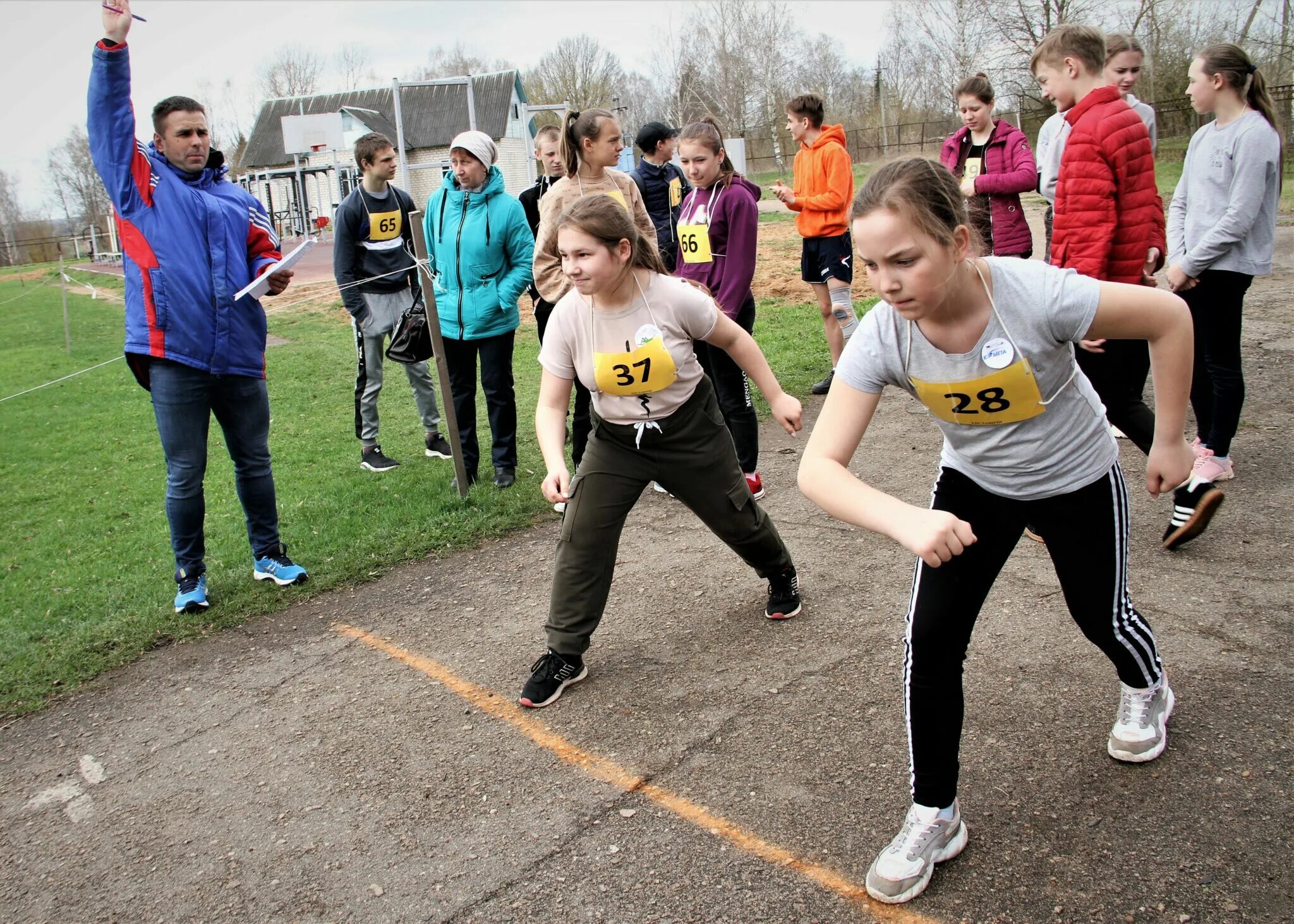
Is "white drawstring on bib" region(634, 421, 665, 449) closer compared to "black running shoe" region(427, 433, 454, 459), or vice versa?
"white drawstring on bib" region(634, 421, 665, 449)

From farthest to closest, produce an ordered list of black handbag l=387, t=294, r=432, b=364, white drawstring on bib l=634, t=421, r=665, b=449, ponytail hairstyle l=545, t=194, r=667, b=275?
black handbag l=387, t=294, r=432, b=364 < white drawstring on bib l=634, t=421, r=665, b=449 < ponytail hairstyle l=545, t=194, r=667, b=275

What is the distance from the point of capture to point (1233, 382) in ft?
17.1

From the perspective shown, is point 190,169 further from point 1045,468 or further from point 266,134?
point 266,134

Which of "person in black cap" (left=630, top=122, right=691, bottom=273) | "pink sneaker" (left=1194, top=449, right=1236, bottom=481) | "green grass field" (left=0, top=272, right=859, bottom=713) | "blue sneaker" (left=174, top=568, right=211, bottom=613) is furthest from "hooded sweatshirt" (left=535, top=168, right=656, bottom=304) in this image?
"pink sneaker" (left=1194, top=449, right=1236, bottom=481)

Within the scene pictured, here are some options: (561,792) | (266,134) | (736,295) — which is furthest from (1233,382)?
(266,134)

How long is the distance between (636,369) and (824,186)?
15.3 ft

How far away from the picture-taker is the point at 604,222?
3.68m

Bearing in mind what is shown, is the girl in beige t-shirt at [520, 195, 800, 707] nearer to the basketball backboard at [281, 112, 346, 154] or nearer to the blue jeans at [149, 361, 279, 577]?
the blue jeans at [149, 361, 279, 577]

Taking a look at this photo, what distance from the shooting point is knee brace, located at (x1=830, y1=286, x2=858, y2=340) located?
8281 millimetres

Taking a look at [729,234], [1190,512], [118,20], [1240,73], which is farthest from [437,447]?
[1240,73]

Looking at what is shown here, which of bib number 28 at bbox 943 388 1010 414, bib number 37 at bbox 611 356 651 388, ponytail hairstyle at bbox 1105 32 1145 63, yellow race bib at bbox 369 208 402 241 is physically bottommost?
bib number 37 at bbox 611 356 651 388

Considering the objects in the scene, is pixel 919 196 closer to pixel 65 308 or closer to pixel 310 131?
pixel 65 308

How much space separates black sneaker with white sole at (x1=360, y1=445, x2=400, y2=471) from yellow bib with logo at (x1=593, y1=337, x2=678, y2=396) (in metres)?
4.19

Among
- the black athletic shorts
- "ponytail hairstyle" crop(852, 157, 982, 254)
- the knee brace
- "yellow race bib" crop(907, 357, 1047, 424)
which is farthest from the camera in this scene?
the knee brace
